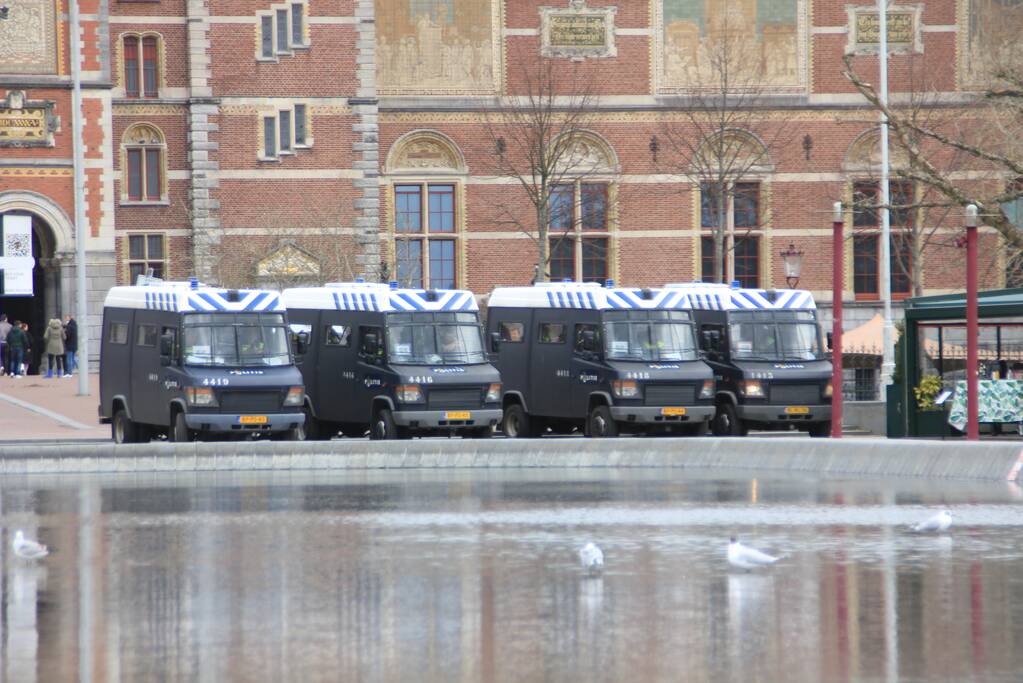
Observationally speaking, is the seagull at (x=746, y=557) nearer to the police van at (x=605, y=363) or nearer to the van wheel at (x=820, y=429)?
the police van at (x=605, y=363)

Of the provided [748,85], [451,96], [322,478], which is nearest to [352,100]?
[451,96]

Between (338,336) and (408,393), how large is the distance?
2.19 metres

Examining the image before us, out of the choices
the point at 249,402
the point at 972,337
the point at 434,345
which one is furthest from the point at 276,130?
the point at 972,337

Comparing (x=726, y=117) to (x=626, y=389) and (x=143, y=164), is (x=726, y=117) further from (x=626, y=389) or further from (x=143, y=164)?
(x=626, y=389)

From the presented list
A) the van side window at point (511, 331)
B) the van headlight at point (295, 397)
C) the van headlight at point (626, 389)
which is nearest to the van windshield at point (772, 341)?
the van headlight at point (626, 389)

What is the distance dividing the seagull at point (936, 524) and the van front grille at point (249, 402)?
11.9m

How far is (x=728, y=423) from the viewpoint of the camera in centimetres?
2839

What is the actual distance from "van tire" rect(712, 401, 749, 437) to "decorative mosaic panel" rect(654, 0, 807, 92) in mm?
21975

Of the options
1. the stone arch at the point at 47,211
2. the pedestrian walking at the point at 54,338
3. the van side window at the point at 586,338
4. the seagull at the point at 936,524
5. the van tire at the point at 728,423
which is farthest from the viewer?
the stone arch at the point at 47,211

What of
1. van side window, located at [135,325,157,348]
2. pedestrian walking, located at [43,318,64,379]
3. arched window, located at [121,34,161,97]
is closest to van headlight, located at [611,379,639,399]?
van side window, located at [135,325,157,348]

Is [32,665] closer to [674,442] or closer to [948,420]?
[674,442]

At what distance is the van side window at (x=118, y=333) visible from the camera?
27484 millimetres

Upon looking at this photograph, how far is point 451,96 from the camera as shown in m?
48.8

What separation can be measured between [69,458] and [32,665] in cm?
1348
